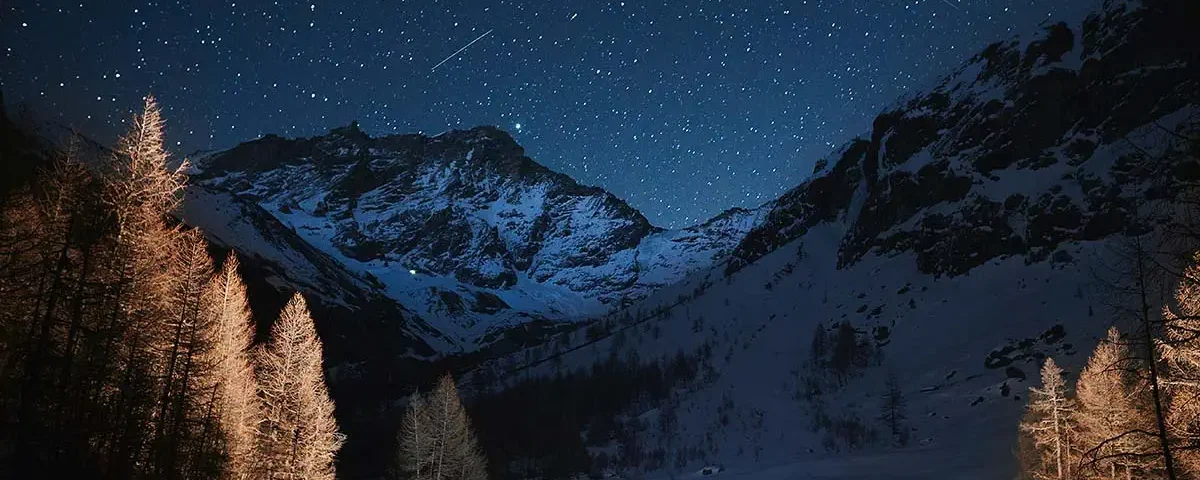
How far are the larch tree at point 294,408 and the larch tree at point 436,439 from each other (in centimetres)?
1323

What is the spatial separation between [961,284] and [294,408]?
140 m

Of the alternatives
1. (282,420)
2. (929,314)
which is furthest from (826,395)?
(282,420)

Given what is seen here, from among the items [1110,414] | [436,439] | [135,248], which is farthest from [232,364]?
[1110,414]

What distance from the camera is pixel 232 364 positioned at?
25.2 metres

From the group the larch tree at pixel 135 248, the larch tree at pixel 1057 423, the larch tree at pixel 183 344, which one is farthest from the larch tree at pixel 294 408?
the larch tree at pixel 1057 423

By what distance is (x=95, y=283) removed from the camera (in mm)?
16609

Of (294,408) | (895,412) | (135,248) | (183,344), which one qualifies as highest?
(895,412)

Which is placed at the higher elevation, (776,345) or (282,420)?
(776,345)

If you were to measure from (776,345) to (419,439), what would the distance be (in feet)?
415

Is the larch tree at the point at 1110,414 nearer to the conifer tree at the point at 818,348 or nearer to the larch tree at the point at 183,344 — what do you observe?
the larch tree at the point at 183,344

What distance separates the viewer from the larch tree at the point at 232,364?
2388cm

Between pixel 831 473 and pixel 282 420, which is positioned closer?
pixel 282 420

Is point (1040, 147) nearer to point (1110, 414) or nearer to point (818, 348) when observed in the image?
point (818, 348)

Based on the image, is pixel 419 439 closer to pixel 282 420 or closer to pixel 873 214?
pixel 282 420
